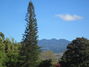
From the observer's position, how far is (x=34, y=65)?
5212cm

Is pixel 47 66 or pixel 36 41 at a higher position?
pixel 36 41

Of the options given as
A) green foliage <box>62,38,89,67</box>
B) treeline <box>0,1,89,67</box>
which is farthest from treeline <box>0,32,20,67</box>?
green foliage <box>62,38,89,67</box>

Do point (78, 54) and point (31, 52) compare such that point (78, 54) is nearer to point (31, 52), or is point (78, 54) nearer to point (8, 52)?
point (31, 52)

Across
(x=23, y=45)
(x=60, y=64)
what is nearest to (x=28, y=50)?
(x=23, y=45)

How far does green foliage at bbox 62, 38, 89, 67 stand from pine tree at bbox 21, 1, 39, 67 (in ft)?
21.4

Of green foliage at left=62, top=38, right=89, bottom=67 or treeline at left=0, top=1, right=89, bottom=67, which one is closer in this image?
treeline at left=0, top=1, right=89, bottom=67

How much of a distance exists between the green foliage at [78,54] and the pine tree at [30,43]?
653cm

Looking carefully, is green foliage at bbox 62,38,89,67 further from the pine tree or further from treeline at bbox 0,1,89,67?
the pine tree

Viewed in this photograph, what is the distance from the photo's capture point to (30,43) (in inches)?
2109

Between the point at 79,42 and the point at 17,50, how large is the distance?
1120 cm

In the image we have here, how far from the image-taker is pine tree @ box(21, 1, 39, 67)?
5219 centimetres

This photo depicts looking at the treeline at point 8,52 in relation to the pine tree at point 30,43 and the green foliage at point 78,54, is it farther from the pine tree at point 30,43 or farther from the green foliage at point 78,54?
the green foliage at point 78,54

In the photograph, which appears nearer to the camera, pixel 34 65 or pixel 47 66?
pixel 34 65

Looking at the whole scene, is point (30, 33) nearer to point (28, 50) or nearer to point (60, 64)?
point (28, 50)
